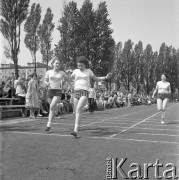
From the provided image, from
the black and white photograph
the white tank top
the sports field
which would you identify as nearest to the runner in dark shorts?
the black and white photograph

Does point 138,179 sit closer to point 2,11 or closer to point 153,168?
point 153,168

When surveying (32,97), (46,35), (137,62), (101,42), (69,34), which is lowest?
(32,97)

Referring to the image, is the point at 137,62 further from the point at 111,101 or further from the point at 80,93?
the point at 80,93

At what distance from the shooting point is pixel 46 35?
45.7m

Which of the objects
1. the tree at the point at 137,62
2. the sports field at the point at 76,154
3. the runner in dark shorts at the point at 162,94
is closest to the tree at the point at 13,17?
the runner in dark shorts at the point at 162,94

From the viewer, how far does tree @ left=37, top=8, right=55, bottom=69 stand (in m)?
45.5

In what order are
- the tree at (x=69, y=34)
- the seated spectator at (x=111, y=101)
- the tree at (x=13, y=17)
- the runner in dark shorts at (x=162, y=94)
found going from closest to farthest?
the runner in dark shorts at (x=162, y=94) → the seated spectator at (x=111, y=101) → the tree at (x=13, y=17) → the tree at (x=69, y=34)

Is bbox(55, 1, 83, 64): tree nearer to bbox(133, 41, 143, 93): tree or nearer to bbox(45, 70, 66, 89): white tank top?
bbox(45, 70, 66, 89): white tank top

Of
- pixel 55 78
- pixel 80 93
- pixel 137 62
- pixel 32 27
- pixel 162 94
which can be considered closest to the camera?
pixel 80 93

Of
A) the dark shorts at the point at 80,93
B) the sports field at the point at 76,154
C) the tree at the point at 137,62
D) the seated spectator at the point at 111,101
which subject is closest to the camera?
the sports field at the point at 76,154

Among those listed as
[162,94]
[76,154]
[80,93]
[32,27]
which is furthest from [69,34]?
[76,154]

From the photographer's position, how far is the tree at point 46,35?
45484mm

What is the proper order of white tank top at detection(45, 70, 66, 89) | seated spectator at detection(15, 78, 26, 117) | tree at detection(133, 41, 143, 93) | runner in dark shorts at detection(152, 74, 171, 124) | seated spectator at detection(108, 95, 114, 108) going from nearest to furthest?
white tank top at detection(45, 70, 66, 89), runner in dark shorts at detection(152, 74, 171, 124), seated spectator at detection(15, 78, 26, 117), seated spectator at detection(108, 95, 114, 108), tree at detection(133, 41, 143, 93)

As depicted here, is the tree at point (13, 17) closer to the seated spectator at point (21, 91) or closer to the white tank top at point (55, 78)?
the seated spectator at point (21, 91)
